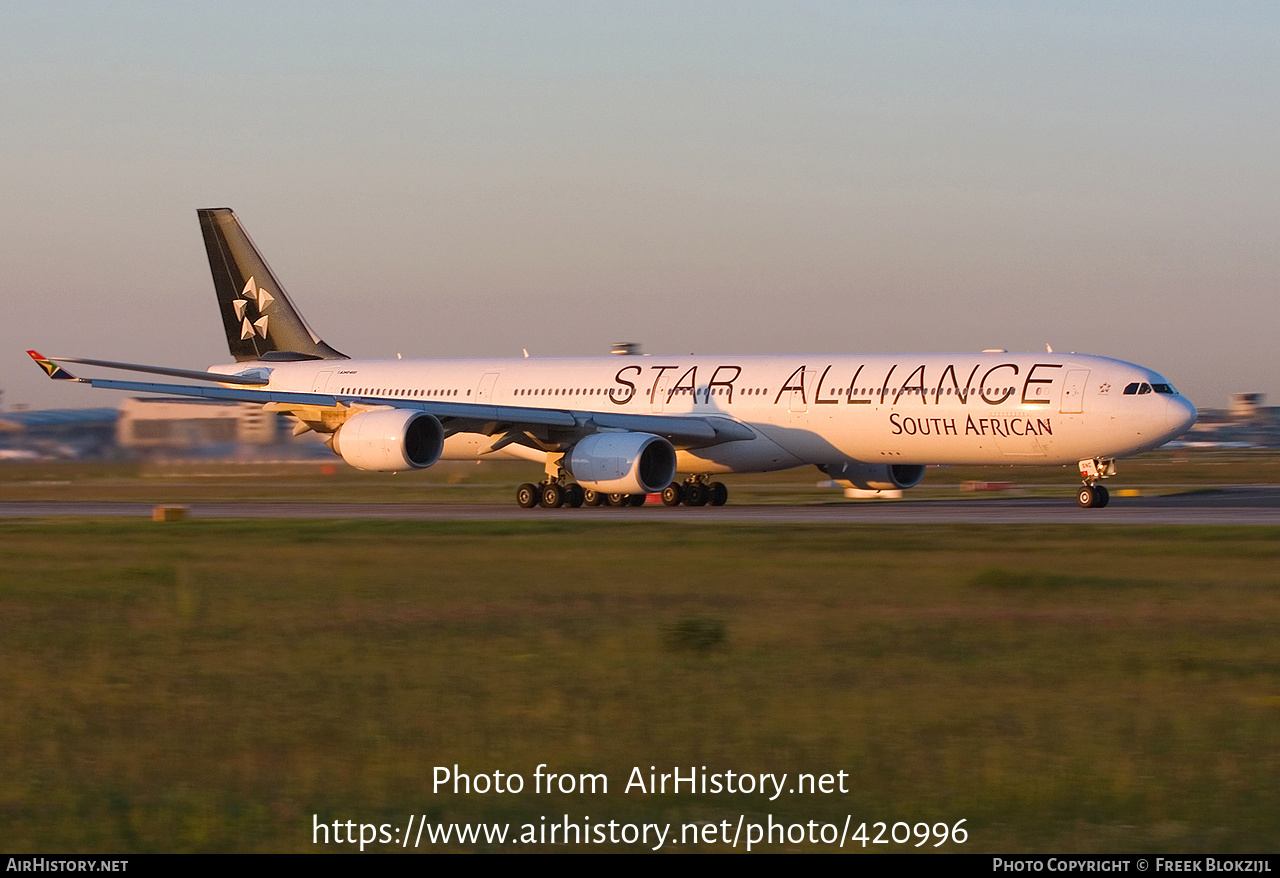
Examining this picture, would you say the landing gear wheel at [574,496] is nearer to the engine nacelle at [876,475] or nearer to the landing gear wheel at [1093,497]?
the engine nacelle at [876,475]

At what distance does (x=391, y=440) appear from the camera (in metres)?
36.3

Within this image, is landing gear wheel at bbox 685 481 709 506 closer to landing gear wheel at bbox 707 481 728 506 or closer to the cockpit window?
landing gear wheel at bbox 707 481 728 506

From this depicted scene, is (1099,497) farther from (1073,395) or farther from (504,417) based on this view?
(504,417)

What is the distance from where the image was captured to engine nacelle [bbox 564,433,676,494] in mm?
35969

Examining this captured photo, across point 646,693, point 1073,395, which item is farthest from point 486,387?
point 646,693

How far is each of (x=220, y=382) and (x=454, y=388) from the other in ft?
21.4

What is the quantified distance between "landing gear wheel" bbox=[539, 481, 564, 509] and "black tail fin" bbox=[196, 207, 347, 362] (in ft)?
36.6

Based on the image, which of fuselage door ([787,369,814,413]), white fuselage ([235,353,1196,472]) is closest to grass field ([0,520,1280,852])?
white fuselage ([235,353,1196,472])

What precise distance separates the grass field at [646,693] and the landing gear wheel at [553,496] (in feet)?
53.7

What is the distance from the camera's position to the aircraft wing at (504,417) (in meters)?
37.8

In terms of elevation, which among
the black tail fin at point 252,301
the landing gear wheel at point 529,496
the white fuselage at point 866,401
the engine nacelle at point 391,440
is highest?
the black tail fin at point 252,301

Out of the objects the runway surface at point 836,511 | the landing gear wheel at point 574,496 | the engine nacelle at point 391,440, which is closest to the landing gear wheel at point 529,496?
the runway surface at point 836,511

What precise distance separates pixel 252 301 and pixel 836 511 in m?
20.7
